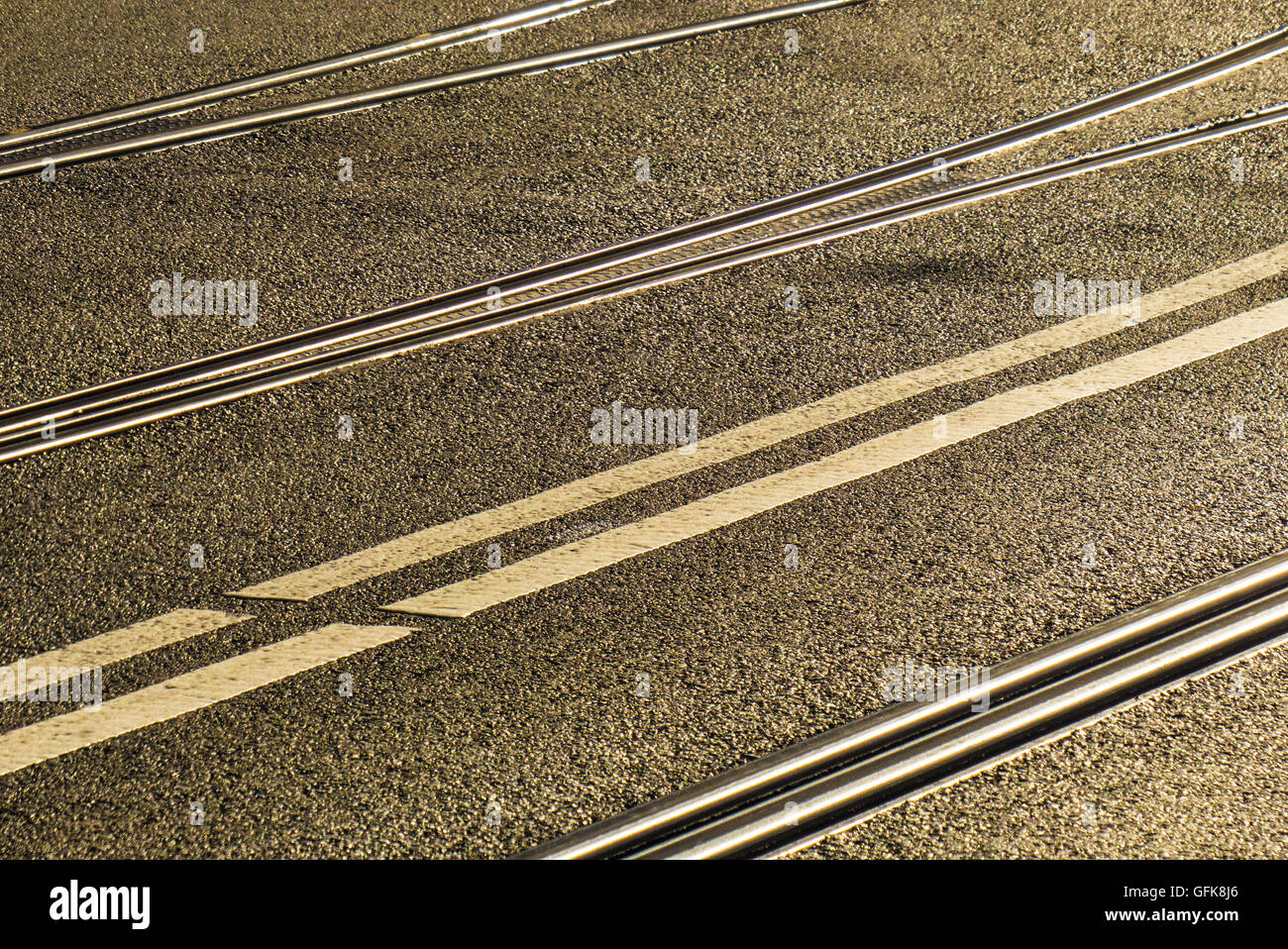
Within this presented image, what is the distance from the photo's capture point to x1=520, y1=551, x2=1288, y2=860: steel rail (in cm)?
330

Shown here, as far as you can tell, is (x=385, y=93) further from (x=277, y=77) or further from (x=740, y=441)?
(x=740, y=441)

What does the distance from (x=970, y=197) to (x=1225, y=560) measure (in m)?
2.67

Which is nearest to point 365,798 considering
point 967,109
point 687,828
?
point 687,828

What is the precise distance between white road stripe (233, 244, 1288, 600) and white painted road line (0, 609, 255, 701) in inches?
6.0

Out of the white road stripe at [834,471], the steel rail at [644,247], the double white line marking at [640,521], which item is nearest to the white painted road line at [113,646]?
the double white line marking at [640,521]

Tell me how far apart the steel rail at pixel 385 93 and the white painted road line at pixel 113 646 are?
11.5ft

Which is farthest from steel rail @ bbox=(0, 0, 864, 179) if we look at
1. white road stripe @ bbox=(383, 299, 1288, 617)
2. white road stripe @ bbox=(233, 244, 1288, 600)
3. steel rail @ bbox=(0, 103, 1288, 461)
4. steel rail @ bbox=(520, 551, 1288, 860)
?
steel rail @ bbox=(520, 551, 1288, 860)

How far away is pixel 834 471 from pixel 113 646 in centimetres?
240

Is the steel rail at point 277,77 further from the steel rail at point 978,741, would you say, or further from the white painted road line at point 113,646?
the steel rail at point 978,741

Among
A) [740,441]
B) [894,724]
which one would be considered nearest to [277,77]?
[740,441]

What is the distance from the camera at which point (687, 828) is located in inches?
130

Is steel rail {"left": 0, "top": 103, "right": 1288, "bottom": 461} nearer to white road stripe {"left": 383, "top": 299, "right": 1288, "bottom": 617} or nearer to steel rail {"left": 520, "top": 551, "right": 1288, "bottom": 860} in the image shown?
white road stripe {"left": 383, "top": 299, "right": 1288, "bottom": 617}

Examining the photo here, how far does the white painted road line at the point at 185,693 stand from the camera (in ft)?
11.8
